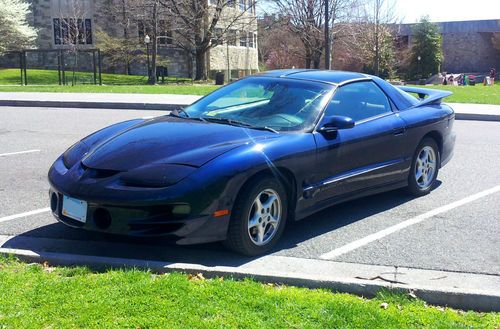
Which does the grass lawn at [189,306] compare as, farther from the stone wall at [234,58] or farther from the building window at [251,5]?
the stone wall at [234,58]

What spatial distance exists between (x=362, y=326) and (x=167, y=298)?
1121 mm

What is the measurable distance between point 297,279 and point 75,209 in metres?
1.67

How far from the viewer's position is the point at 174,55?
4566cm

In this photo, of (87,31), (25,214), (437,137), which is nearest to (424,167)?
(437,137)

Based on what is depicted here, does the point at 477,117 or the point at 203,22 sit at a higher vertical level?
the point at 203,22

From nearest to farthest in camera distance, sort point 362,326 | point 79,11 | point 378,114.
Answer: point 362,326 → point 378,114 → point 79,11

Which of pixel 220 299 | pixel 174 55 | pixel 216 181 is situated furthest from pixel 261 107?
pixel 174 55

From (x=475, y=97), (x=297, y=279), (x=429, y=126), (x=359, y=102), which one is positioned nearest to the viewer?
(x=297, y=279)

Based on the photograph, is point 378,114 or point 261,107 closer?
point 261,107

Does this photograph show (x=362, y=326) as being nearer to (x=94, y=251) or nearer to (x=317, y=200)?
(x=317, y=200)

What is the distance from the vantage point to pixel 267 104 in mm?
5109

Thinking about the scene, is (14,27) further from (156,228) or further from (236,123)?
(156,228)

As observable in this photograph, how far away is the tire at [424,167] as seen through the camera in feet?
19.6

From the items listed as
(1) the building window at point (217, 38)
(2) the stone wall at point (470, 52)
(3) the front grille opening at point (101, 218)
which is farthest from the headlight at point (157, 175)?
(2) the stone wall at point (470, 52)
